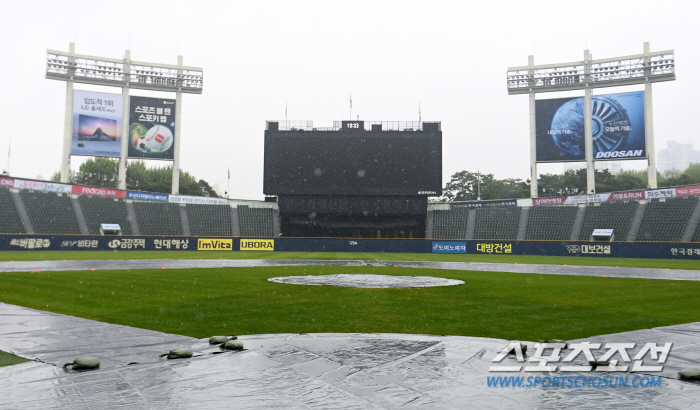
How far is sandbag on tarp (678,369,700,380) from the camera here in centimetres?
557

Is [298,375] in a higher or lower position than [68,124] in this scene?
lower

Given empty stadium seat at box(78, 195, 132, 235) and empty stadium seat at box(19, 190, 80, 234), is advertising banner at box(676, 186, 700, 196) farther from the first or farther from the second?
empty stadium seat at box(19, 190, 80, 234)

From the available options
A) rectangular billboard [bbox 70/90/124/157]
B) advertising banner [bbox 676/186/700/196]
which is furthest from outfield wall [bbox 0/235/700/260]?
rectangular billboard [bbox 70/90/124/157]

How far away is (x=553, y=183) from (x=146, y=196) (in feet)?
277

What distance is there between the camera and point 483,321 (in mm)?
9961

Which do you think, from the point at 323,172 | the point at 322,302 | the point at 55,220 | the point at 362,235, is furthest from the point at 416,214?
the point at 322,302

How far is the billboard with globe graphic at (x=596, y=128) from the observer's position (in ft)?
171

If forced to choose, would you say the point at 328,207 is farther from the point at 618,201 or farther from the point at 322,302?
the point at 322,302

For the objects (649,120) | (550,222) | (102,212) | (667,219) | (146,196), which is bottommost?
(550,222)

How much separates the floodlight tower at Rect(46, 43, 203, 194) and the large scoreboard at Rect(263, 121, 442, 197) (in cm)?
1495

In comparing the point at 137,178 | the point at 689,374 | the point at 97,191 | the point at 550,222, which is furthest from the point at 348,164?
the point at 137,178

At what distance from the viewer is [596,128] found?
5416cm

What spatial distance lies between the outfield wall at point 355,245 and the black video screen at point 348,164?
20.4 ft

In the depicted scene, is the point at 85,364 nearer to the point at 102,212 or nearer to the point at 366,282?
the point at 366,282
